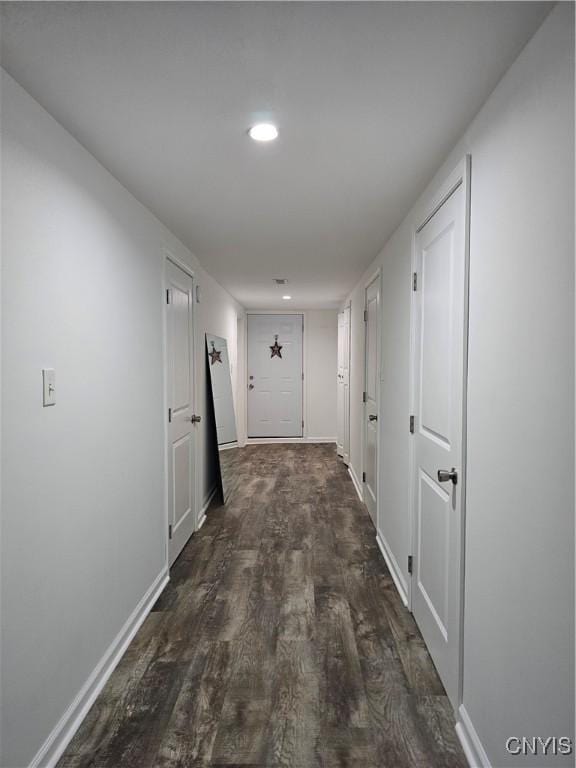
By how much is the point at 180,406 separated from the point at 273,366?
4533 mm

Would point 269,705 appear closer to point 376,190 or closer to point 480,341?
point 480,341

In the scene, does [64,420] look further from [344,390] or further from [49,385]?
[344,390]

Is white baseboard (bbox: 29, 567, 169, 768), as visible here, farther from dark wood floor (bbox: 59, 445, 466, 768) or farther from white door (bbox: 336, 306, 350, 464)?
white door (bbox: 336, 306, 350, 464)

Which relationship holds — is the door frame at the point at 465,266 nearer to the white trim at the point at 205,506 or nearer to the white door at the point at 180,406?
the white door at the point at 180,406

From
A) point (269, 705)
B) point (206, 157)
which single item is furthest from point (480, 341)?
point (269, 705)

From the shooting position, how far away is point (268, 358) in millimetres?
7984

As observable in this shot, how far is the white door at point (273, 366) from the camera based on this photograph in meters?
7.98

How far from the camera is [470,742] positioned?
1.64 meters

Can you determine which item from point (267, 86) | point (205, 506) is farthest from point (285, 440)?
point (267, 86)

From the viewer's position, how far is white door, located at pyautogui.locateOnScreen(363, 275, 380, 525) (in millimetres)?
3988

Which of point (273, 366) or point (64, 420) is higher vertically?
point (273, 366)

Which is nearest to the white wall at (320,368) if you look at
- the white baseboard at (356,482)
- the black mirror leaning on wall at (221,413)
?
the white baseboard at (356,482)

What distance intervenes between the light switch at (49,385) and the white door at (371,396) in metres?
2.65

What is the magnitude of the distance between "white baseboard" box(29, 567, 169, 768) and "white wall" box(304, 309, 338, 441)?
5463 millimetres
